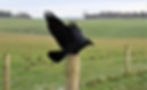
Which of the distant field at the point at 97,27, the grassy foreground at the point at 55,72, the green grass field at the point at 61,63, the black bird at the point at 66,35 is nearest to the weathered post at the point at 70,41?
the black bird at the point at 66,35

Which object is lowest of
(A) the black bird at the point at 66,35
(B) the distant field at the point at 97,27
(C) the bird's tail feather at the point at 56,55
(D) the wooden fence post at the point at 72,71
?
(D) the wooden fence post at the point at 72,71

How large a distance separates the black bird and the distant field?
32842 millimetres

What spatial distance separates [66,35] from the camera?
210cm

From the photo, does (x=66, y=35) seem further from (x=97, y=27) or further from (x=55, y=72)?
(x=97, y=27)

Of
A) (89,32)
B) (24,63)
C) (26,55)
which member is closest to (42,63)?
(24,63)

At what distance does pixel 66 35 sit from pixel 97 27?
44860 millimetres

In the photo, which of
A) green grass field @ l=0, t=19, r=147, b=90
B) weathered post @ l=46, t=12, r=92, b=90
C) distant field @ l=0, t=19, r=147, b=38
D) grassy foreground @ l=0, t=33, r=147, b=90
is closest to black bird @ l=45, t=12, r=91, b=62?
weathered post @ l=46, t=12, r=92, b=90

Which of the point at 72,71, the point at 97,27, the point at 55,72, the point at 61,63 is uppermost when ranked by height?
the point at 97,27

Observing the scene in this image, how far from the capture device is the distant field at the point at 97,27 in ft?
125

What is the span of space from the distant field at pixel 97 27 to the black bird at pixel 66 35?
108ft

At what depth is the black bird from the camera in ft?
6.75

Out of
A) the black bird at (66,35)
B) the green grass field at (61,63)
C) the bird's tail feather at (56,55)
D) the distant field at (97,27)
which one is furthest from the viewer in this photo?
the distant field at (97,27)

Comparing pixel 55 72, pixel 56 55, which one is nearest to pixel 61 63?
pixel 55 72

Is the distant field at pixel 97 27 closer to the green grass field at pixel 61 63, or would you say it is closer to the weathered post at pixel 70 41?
the green grass field at pixel 61 63
